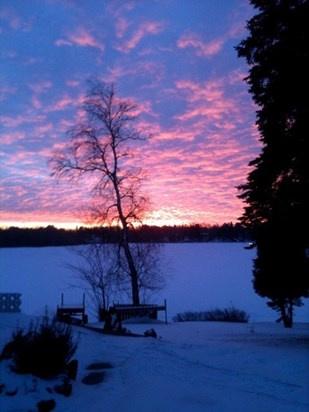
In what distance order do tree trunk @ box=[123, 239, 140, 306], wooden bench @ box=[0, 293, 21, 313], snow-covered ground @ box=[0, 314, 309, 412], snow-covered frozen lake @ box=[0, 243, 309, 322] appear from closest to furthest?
snow-covered ground @ box=[0, 314, 309, 412] → wooden bench @ box=[0, 293, 21, 313] → tree trunk @ box=[123, 239, 140, 306] → snow-covered frozen lake @ box=[0, 243, 309, 322]

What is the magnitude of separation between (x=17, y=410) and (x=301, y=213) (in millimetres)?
8850

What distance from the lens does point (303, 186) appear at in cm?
1118

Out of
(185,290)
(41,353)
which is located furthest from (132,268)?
(185,290)

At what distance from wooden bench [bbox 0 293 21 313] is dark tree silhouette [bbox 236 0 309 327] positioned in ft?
31.6

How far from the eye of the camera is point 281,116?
11.6 metres

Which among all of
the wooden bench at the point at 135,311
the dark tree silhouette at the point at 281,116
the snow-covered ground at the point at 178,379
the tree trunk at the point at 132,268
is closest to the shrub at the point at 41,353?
the snow-covered ground at the point at 178,379

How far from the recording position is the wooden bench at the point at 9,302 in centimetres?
1559

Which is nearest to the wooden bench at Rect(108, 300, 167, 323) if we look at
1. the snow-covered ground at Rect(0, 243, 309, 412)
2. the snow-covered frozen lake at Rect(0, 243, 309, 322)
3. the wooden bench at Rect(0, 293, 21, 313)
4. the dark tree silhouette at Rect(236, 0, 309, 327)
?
the snow-covered frozen lake at Rect(0, 243, 309, 322)

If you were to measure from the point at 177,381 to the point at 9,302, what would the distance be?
35.0 feet

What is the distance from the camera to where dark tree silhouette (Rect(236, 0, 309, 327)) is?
1108 centimetres

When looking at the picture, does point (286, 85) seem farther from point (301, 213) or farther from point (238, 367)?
point (238, 367)

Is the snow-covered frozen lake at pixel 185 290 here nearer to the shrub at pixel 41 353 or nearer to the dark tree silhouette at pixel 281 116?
the dark tree silhouette at pixel 281 116

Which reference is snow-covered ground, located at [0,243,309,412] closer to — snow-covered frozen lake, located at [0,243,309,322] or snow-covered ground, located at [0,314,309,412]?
snow-covered ground, located at [0,314,309,412]

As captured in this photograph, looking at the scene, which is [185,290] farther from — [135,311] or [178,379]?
[178,379]
